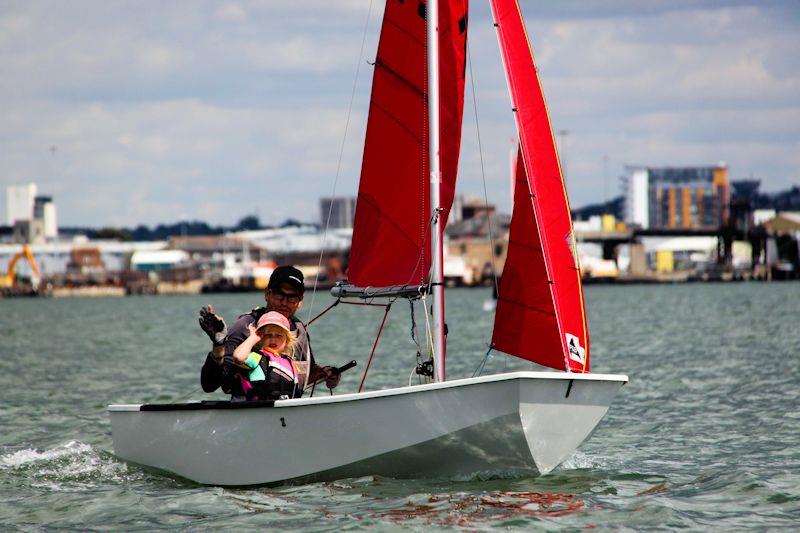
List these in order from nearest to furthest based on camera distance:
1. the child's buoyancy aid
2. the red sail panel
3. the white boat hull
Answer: the white boat hull
the child's buoyancy aid
the red sail panel

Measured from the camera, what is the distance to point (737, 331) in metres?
44.6

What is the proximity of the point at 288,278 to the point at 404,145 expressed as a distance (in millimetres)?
2081

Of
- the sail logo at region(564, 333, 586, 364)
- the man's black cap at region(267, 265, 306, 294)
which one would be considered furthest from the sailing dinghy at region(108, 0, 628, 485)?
the man's black cap at region(267, 265, 306, 294)

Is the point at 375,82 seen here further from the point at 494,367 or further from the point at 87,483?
the point at 494,367

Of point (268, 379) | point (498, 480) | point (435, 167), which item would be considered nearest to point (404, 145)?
point (435, 167)

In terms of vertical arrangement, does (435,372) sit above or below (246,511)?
above

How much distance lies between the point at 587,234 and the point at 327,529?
17891 centimetres

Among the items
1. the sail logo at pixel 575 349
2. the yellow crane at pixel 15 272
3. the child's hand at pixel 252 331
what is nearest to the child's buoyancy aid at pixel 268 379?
the child's hand at pixel 252 331

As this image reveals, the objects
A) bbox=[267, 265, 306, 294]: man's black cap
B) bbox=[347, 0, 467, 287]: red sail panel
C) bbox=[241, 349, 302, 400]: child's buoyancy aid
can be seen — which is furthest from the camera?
bbox=[347, 0, 467, 287]: red sail panel

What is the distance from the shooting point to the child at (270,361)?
501 inches

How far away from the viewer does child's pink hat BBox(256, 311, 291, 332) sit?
12688mm

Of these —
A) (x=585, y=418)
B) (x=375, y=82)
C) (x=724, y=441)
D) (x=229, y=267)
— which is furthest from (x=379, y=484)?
(x=229, y=267)

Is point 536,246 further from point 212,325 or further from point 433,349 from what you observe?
point 212,325

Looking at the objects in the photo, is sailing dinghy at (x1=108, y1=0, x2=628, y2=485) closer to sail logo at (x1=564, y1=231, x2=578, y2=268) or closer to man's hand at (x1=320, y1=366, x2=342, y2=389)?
sail logo at (x1=564, y1=231, x2=578, y2=268)
